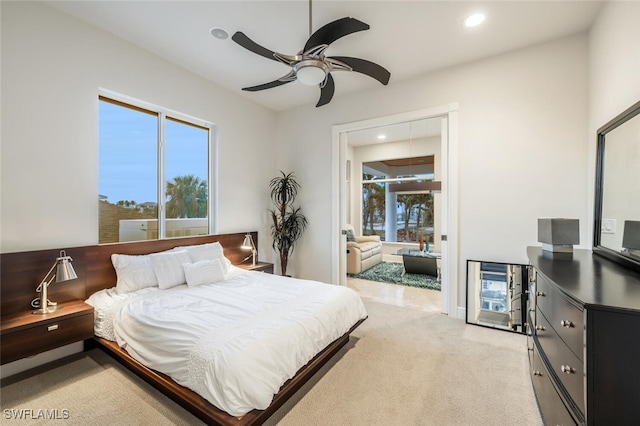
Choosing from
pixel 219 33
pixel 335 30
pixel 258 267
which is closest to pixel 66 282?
pixel 258 267

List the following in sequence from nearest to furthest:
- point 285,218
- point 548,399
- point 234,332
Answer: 1. point 548,399
2. point 234,332
3. point 285,218

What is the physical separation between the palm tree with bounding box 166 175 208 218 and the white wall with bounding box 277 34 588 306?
116 inches

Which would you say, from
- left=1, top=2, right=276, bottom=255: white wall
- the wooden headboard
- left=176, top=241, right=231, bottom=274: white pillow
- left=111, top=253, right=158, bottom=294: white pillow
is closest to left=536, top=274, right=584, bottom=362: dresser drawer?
left=176, top=241, right=231, bottom=274: white pillow

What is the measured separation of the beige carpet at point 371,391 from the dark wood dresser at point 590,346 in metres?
0.41

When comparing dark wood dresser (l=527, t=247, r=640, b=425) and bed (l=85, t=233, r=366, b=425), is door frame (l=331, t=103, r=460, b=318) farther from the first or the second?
dark wood dresser (l=527, t=247, r=640, b=425)

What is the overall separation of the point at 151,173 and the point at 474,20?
3896 mm

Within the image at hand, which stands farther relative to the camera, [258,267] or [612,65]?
[258,267]

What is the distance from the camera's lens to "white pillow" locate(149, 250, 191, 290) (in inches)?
112

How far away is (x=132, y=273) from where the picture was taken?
2.76 m

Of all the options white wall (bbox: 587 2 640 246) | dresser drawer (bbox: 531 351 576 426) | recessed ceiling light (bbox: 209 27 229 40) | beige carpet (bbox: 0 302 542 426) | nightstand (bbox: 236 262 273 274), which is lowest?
beige carpet (bbox: 0 302 542 426)

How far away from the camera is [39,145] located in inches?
94.1

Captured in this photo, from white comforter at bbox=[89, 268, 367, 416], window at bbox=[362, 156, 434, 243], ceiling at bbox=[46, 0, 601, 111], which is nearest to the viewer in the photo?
white comforter at bbox=[89, 268, 367, 416]

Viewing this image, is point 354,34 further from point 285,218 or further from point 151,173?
point 285,218

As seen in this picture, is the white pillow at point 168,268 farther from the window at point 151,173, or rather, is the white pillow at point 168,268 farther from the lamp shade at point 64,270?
the lamp shade at point 64,270
